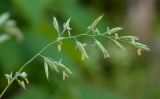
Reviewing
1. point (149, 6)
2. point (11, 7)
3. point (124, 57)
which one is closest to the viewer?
point (11, 7)

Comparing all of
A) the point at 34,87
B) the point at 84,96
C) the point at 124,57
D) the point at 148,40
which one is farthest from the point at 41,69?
the point at 148,40

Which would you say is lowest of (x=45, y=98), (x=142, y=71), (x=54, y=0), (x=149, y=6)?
(x=45, y=98)

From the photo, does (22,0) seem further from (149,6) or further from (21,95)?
(149,6)

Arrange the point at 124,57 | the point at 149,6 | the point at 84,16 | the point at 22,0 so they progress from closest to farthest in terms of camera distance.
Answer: the point at 22,0 < the point at 84,16 < the point at 124,57 < the point at 149,6

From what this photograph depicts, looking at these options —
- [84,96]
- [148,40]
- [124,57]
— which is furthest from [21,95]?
[148,40]

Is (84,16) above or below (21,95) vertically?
above

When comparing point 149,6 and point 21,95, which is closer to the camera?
point 21,95
